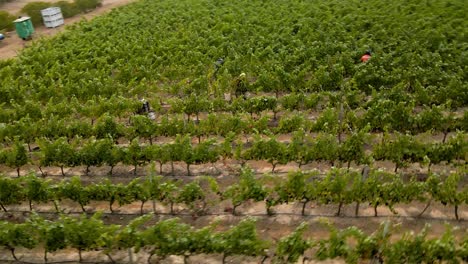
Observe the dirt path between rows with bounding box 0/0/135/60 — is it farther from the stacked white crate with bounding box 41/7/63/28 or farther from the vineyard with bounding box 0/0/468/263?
the vineyard with bounding box 0/0/468/263

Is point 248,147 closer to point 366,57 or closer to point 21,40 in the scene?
point 366,57

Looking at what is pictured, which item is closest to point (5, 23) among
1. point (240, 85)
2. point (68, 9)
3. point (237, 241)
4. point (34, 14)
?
point (34, 14)

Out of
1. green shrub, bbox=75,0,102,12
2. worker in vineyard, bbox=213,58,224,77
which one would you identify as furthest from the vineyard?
green shrub, bbox=75,0,102,12

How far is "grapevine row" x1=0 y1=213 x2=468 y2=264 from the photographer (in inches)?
301

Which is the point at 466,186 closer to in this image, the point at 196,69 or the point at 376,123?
the point at 376,123

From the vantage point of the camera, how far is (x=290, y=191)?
950 centimetres

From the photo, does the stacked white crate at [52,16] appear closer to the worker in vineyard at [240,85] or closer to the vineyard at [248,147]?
the vineyard at [248,147]

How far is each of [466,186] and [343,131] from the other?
3208mm

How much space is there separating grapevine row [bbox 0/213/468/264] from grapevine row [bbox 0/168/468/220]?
3.64 feet

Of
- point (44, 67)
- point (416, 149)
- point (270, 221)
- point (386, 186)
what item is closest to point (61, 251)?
point (270, 221)

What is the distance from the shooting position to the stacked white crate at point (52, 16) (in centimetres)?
2900

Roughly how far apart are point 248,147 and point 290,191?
3410mm

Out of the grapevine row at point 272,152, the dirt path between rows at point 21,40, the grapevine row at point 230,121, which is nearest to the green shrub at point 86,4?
the dirt path between rows at point 21,40

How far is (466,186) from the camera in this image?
10.3m
